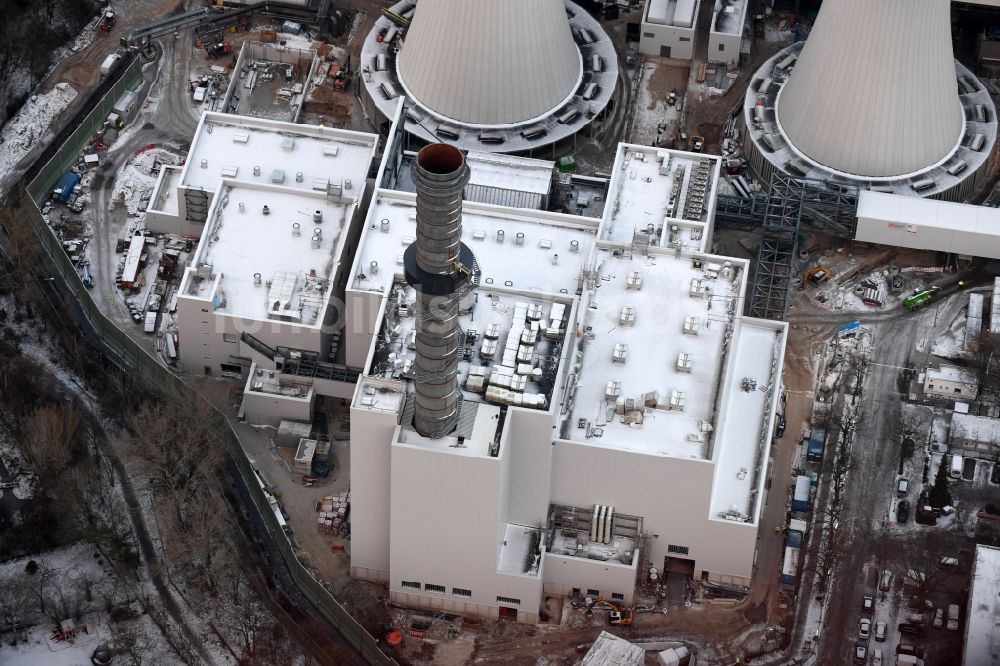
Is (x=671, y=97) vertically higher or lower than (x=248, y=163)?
higher

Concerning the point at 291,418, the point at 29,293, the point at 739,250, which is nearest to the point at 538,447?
the point at 291,418

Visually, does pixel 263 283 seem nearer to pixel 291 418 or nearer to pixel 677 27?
pixel 291 418

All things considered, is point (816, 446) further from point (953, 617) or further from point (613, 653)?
point (613, 653)

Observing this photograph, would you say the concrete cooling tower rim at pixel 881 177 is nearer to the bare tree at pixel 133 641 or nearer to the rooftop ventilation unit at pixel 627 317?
the rooftop ventilation unit at pixel 627 317

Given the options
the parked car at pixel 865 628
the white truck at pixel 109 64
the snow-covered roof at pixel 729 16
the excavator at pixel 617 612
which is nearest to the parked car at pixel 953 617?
the parked car at pixel 865 628

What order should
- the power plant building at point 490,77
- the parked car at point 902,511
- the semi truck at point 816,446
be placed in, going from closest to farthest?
1. the parked car at point 902,511
2. the semi truck at point 816,446
3. the power plant building at point 490,77

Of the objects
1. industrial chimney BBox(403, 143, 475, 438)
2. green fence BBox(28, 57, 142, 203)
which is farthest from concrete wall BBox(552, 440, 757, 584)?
green fence BBox(28, 57, 142, 203)

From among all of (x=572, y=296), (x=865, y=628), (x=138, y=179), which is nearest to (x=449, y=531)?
(x=572, y=296)
